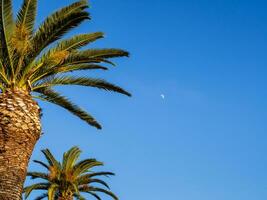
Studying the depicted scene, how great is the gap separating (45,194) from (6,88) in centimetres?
1962

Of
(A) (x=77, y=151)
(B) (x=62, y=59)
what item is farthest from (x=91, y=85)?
(A) (x=77, y=151)

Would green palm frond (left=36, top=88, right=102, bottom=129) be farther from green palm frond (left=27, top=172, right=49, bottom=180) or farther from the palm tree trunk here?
green palm frond (left=27, top=172, right=49, bottom=180)

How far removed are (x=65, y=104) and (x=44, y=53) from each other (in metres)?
2.06

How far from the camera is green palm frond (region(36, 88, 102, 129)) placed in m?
16.2

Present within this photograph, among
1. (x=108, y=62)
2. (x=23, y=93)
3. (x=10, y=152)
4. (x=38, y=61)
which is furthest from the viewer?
(x=108, y=62)

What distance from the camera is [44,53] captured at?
1556cm

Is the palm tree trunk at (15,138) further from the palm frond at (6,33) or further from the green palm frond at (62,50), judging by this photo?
the green palm frond at (62,50)

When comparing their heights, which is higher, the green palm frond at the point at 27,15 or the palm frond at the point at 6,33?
the green palm frond at the point at 27,15

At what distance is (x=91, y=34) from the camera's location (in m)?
16.2

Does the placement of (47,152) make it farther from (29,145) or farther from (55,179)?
(29,145)

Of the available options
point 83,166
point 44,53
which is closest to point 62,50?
point 44,53

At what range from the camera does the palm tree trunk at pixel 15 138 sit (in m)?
12.9

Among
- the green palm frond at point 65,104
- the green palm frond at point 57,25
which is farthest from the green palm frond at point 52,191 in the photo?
the green palm frond at point 57,25

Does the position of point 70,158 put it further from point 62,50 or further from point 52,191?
point 62,50
